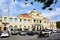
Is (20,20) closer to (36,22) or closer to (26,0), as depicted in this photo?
(36,22)

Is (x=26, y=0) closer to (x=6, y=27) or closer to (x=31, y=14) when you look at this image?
(x=6, y=27)

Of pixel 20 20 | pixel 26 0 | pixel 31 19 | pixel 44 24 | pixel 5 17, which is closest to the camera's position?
pixel 26 0

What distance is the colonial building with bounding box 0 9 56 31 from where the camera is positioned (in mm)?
73625

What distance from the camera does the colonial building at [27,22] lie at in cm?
7362

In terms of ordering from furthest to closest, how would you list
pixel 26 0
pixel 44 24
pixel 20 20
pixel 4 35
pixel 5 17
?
pixel 44 24 < pixel 20 20 < pixel 5 17 < pixel 4 35 < pixel 26 0

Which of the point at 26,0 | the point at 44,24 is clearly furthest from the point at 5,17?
the point at 26,0

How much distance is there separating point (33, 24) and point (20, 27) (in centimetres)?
797

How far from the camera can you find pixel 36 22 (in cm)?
8562

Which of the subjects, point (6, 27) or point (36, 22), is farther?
point (36, 22)

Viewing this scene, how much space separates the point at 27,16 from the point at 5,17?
13193mm

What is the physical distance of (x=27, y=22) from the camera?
81.6 m

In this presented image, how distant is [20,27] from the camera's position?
77688mm

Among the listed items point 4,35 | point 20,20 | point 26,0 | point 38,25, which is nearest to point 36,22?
point 38,25

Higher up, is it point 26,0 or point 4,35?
point 26,0
